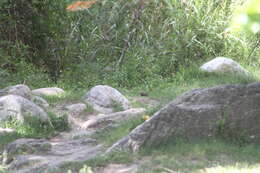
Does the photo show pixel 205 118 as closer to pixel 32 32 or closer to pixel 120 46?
pixel 32 32

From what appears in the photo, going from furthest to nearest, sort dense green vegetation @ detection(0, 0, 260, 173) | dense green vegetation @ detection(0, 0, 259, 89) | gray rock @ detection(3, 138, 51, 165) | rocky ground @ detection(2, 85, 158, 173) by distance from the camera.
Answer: dense green vegetation @ detection(0, 0, 259, 89), dense green vegetation @ detection(0, 0, 260, 173), gray rock @ detection(3, 138, 51, 165), rocky ground @ detection(2, 85, 158, 173)

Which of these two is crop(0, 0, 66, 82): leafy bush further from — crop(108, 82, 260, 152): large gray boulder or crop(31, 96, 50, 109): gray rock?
crop(108, 82, 260, 152): large gray boulder

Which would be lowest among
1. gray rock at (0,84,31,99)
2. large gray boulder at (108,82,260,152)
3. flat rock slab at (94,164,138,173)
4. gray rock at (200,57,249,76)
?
gray rock at (200,57,249,76)

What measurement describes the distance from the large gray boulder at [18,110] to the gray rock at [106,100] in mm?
1530

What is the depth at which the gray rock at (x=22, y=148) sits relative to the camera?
5539 mm

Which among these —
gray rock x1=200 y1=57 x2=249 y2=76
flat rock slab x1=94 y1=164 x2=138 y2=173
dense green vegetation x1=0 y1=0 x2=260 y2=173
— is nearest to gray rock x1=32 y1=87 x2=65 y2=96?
dense green vegetation x1=0 y1=0 x2=260 y2=173

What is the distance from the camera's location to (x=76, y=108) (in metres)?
8.20

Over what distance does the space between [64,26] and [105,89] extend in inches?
129

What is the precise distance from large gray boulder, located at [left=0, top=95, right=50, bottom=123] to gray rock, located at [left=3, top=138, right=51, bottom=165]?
107cm

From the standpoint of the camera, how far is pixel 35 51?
11664 millimetres

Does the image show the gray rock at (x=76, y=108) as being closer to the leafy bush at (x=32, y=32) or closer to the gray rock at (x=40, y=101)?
the gray rock at (x=40, y=101)

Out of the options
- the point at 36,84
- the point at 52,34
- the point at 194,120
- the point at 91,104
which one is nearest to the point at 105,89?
the point at 91,104

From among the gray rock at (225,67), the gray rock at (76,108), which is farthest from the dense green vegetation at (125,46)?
the gray rock at (76,108)

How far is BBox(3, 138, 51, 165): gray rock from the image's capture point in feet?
18.2
